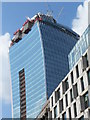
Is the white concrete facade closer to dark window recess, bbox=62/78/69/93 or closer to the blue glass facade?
dark window recess, bbox=62/78/69/93

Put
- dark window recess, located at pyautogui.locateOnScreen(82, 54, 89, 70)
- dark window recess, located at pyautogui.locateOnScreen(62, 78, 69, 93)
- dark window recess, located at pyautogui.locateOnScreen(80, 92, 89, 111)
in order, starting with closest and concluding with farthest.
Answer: dark window recess, located at pyautogui.locateOnScreen(80, 92, 89, 111) → dark window recess, located at pyautogui.locateOnScreen(82, 54, 89, 70) → dark window recess, located at pyautogui.locateOnScreen(62, 78, 69, 93)

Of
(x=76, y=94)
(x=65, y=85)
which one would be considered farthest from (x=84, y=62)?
(x=65, y=85)

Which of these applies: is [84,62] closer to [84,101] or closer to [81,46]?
[84,101]

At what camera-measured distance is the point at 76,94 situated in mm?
64000

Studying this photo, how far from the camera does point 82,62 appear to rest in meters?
62.0

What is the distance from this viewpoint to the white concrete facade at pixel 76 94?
59.0m

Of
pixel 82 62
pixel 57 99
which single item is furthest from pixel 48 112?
pixel 82 62

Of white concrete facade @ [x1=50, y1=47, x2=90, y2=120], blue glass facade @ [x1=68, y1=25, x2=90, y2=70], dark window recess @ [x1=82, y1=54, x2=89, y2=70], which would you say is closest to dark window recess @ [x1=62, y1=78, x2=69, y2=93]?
white concrete facade @ [x1=50, y1=47, x2=90, y2=120]

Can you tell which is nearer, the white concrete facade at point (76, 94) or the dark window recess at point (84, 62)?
the white concrete facade at point (76, 94)

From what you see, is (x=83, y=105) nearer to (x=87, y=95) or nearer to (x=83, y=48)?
(x=87, y=95)

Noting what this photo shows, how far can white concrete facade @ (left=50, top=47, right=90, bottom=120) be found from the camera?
59031 millimetres

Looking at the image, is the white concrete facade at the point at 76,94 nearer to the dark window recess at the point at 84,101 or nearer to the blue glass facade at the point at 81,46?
the dark window recess at the point at 84,101

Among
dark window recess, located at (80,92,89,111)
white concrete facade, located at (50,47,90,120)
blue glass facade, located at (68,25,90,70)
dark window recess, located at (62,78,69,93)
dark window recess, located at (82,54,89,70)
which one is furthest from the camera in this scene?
dark window recess, located at (62,78,69,93)

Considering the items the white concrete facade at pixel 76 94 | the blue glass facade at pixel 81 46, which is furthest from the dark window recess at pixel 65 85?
the blue glass facade at pixel 81 46
